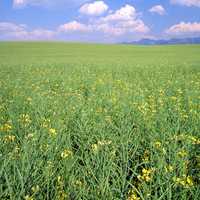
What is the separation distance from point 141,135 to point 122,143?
0.89 m

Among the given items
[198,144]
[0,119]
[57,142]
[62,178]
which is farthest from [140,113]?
[62,178]

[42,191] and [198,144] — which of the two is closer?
[42,191]

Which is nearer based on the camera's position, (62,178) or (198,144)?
(62,178)

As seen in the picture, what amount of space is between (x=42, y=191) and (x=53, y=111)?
3.58 metres

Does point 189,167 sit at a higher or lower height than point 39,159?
lower

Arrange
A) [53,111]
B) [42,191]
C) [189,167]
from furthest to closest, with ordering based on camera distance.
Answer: [53,111], [189,167], [42,191]

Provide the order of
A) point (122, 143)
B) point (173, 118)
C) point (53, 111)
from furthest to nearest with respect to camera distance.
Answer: point (53, 111) < point (173, 118) < point (122, 143)

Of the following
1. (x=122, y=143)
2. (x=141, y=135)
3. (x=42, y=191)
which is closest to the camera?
(x=42, y=191)

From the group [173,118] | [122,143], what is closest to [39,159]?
[122,143]

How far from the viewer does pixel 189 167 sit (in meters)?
4.04

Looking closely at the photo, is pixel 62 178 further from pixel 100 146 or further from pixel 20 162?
pixel 100 146

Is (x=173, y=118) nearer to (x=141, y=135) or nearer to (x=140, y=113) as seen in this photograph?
(x=140, y=113)

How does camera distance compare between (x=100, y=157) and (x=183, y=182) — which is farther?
(x=100, y=157)

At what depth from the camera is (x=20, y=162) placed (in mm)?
3662
